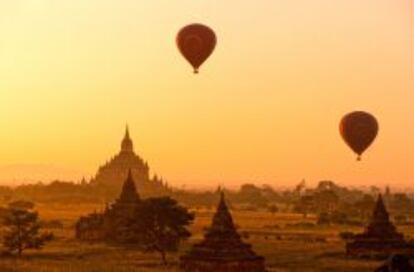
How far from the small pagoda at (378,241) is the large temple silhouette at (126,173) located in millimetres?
113891

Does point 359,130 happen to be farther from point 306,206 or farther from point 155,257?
point 306,206

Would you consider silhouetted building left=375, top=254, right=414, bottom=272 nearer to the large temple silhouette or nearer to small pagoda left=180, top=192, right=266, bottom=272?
small pagoda left=180, top=192, right=266, bottom=272

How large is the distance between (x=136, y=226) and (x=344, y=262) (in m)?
12.4

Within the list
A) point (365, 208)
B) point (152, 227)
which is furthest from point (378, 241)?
point (365, 208)

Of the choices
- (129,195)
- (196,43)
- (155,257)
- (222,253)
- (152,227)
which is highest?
(196,43)

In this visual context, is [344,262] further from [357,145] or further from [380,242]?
[357,145]

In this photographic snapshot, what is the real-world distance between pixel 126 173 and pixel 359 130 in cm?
12089

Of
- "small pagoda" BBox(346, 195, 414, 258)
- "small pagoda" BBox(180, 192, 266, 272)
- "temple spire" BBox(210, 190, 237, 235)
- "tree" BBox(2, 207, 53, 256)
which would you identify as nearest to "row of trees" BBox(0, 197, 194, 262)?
"tree" BBox(2, 207, 53, 256)

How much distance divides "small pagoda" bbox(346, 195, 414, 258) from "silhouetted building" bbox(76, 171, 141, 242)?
17472 mm

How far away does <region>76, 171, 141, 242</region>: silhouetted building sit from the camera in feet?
210

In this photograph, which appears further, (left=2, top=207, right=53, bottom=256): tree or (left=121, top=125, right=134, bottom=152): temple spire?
(left=121, top=125, right=134, bottom=152): temple spire

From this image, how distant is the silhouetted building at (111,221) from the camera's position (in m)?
64.0

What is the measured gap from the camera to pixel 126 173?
170 metres

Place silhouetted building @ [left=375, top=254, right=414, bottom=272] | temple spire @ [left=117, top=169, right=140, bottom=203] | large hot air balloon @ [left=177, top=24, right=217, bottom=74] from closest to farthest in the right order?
silhouetted building @ [left=375, top=254, right=414, bottom=272], large hot air balloon @ [left=177, top=24, right=217, bottom=74], temple spire @ [left=117, top=169, right=140, bottom=203]
